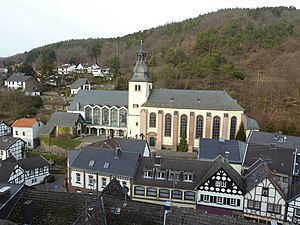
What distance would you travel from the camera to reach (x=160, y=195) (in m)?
25.8

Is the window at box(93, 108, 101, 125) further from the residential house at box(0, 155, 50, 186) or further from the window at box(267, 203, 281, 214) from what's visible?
the window at box(267, 203, 281, 214)

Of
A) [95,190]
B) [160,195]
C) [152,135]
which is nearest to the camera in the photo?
[160,195]

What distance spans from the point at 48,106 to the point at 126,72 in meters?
25.9

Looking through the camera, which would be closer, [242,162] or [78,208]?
[78,208]

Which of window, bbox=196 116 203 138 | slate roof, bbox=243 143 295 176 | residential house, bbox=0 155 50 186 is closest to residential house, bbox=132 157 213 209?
slate roof, bbox=243 143 295 176

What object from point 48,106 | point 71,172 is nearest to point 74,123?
point 48,106

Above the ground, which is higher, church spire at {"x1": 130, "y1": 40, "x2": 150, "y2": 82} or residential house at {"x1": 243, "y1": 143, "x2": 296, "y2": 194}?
church spire at {"x1": 130, "y1": 40, "x2": 150, "y2": 82}

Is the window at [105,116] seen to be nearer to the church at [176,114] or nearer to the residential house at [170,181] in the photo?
the church at [176,114]

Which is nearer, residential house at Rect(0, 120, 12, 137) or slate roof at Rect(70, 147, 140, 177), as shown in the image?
slate roof at Rect(70, 147, 140, 177)

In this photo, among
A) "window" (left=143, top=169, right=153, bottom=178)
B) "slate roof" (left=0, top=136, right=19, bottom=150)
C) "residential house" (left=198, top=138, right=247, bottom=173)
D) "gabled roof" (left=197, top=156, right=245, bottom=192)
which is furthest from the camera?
"slate roof" (left=0, top=136, right=19, bottom=150)

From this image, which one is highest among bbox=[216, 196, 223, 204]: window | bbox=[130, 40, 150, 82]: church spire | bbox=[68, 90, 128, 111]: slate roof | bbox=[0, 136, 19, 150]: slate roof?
bbox=[130, 40, 150, 82]: church spire

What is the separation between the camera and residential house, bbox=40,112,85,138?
156 feet

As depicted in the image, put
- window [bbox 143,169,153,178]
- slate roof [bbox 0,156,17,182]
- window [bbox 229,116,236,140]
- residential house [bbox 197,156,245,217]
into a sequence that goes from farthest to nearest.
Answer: window [bbox 229,116,236,140], slate roof [bbox 0,156,17,182], window [bbox 143,169,153,178], residential house [bbox 197,156,245,217]

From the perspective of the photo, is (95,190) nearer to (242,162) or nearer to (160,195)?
(160,195)
